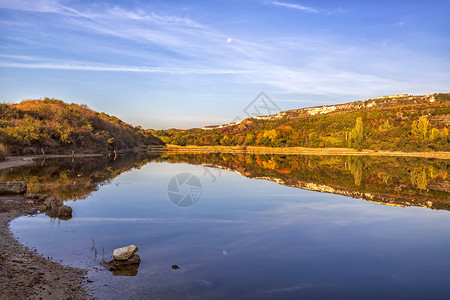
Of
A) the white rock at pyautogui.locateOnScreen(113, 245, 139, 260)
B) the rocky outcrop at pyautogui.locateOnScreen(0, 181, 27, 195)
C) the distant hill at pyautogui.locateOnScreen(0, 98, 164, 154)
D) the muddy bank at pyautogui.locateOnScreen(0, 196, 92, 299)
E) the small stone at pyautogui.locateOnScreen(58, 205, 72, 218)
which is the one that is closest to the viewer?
the muddy bank at pyautogui.locateOnScreen(0, 196, 92, 299)

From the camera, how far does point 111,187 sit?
18859 millimetres

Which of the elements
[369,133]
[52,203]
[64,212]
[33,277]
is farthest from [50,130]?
[369,133]

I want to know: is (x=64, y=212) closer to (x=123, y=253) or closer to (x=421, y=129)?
(x=123, y=253)

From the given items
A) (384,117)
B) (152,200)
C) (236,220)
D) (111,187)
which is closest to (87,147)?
(111,187)

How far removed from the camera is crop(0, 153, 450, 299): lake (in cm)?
614

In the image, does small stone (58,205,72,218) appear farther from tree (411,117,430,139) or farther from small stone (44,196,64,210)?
tree (411,117,430,139)

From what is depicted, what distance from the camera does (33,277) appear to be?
19.3 feet

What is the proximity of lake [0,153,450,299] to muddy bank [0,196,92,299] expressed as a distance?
0.30 metres

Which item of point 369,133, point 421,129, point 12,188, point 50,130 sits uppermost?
point 421,129

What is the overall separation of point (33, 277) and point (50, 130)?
45.3m

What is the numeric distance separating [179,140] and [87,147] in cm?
6509

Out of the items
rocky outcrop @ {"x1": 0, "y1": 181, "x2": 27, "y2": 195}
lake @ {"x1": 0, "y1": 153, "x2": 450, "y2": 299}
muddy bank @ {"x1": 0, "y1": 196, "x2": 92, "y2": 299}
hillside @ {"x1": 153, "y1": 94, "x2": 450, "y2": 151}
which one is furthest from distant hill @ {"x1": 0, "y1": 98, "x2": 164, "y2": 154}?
hillside @ {"x1": 153, "y1": 94, "x2": 450, "y2": 151}

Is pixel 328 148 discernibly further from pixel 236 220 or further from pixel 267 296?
pixel 267 296

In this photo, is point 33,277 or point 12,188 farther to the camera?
point 12,188
